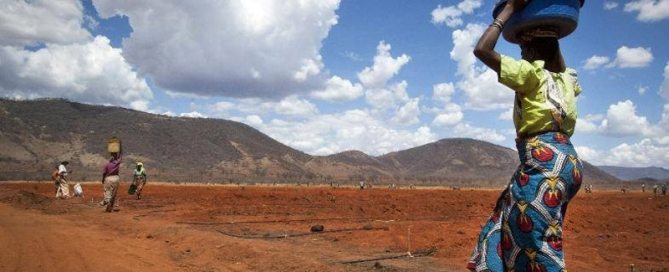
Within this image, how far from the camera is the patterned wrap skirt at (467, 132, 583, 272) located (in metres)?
2.57

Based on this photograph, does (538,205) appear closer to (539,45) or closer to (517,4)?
(539,45)

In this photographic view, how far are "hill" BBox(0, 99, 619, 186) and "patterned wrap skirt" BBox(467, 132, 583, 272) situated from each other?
2826 inches

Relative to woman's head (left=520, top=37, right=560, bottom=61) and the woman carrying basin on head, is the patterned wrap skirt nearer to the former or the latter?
the woman carrying basin on head

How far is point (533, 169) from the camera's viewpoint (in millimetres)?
2652

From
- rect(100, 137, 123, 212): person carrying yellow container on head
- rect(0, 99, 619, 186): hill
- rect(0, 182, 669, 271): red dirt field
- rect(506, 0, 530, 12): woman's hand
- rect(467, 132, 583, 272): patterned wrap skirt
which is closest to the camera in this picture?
rect(467, 132, 583, 272): patterned wrap skirt

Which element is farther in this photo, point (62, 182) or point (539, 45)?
point (62, 182)

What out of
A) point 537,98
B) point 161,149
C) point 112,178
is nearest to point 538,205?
point 537,98

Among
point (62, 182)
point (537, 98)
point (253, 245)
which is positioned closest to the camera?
point (537, 98)

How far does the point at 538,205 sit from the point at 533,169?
7.2 inches

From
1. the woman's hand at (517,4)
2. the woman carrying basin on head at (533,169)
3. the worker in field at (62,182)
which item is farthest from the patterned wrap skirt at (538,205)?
the worker in field at (62,182)

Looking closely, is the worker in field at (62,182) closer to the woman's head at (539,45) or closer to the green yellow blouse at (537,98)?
the woman's head at (539,45)

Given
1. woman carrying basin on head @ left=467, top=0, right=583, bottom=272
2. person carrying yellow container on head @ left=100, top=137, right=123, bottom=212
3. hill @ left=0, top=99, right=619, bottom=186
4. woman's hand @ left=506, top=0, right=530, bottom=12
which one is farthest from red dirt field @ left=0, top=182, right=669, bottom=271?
hill @ left=0, top=99, right=619, bottom=186

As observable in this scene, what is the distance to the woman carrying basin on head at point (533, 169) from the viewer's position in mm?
2582

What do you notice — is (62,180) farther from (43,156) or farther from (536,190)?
(43,156)
